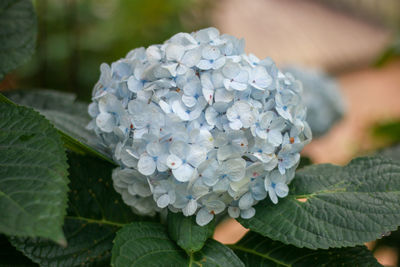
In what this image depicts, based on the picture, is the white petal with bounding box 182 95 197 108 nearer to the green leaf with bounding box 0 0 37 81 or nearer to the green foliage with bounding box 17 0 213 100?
the green leaf with bounding box 0 0 37 81

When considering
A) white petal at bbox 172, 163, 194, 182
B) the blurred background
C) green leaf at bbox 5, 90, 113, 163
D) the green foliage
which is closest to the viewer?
white petal at bbox 172, 163, 194, 182

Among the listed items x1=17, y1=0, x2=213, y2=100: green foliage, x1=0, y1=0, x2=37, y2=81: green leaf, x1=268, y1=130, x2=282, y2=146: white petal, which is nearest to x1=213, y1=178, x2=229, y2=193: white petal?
x1=268, y1=130, x2=282, y2=146: white petal

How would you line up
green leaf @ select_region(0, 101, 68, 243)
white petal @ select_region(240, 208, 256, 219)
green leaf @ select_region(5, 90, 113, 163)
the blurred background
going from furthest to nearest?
the blurred background, green leaf @ select_region(5, 90, 113, 163), white petal @ select_region(240, 208, 256, 219), green leaf @ select_region(0, 101, 68, 243)

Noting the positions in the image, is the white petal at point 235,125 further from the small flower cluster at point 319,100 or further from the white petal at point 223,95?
the small flower cluster at point 319,100

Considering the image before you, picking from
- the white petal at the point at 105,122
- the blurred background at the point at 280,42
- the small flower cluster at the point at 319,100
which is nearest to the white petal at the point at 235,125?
the white petal at the point at 105,122

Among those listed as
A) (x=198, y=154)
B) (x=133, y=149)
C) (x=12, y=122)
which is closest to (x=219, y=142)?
(x=198, y=154)
